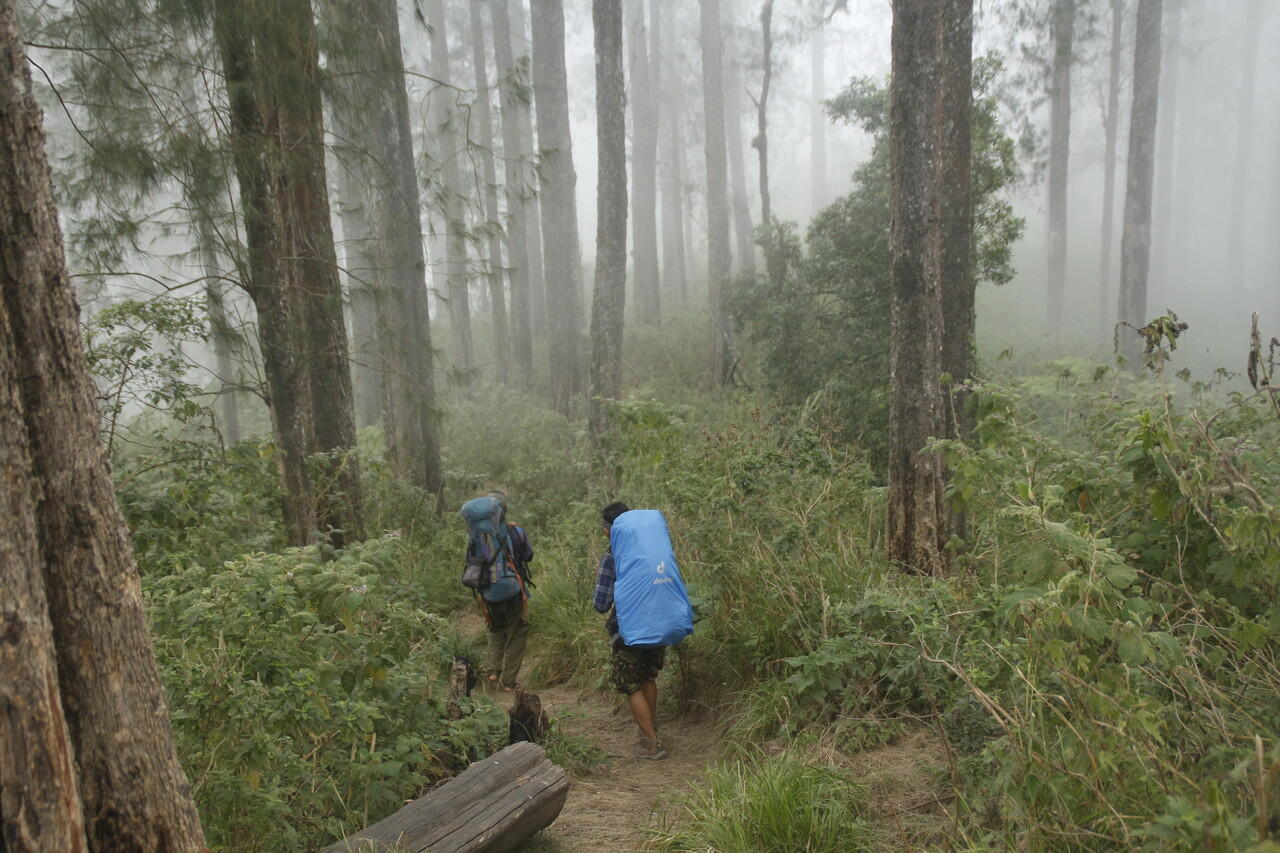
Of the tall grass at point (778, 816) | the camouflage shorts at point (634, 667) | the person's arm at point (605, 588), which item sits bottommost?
the camouflage shorts at point (634, 667)

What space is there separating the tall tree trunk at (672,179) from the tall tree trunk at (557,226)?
8344 mm

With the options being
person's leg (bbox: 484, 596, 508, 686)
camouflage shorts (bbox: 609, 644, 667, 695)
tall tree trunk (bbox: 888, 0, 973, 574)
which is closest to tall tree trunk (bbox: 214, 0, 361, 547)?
person's leg (bbox: 484, 596, 508, 686)

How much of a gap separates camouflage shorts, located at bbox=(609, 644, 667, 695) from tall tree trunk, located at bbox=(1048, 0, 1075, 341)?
20.1 meters

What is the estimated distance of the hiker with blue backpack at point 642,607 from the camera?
5473mm

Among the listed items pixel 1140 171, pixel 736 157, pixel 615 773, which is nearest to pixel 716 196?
pixel 1140 171

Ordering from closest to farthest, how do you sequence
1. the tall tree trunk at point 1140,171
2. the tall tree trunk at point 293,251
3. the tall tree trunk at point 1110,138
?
the tall tree trunk at point 293,251 → the tall tree trunk at point 1140,171 → the tall tree trunk at point 1110,138

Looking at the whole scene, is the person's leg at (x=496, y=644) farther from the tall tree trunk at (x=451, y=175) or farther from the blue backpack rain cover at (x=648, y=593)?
the tall tree trunk at (x=451, y=175)

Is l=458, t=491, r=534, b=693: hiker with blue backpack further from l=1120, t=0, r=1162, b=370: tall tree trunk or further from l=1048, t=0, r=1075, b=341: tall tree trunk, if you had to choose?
l=1048, t=0, r=1075, b=341: tall tree trunk

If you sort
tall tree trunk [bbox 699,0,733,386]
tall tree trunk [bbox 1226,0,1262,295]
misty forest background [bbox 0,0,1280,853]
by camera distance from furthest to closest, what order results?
tall tree trunk [bbox 1226,0,1262,295] → tall tree trunk [bbox 699,0,733,386] → misty forest background [bbox 0,0,1280,853]

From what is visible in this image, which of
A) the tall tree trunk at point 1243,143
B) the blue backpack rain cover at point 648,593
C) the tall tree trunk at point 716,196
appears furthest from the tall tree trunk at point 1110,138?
the blue backpack rain cover at point 648,593

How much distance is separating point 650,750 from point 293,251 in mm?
4961

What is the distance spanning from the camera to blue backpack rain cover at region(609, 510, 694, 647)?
5461 mm

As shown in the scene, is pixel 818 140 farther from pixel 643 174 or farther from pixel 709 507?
pixel 709 507

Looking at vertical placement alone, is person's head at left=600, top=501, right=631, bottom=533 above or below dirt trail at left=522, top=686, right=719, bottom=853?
above
